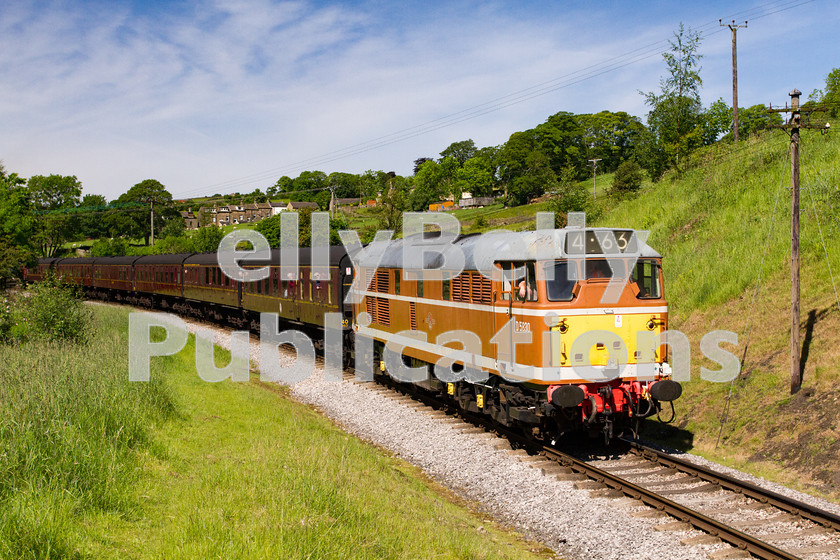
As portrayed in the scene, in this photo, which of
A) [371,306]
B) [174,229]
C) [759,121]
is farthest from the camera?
[174,229]

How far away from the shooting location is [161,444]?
11305 millimetres

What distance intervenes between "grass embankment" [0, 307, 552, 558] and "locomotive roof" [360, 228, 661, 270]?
4156 millimetres

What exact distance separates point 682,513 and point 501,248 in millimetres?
5221

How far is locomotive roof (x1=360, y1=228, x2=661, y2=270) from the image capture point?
37.4 ft

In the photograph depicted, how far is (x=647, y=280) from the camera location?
1192 centimetres

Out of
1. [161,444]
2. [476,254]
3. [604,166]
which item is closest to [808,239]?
[476,254]

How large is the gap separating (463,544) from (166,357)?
1507 cm

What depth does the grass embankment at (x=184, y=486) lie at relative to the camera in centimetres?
700

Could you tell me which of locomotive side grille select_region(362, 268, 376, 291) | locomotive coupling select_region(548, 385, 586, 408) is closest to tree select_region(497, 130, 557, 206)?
locomotive side grille select_region(362, 268, 376, 291)

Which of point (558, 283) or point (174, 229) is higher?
point (174, 229)

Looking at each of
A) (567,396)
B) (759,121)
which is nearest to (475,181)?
(759,121)

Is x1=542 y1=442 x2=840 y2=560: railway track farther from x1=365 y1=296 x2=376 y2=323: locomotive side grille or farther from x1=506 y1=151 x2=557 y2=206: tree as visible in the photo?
x1=506 y1=151 x2=557 y2=206: tree

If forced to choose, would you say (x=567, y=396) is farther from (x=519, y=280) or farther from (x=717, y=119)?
(x=717, y=119)

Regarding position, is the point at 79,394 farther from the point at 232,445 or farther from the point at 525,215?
the point at 525,215
